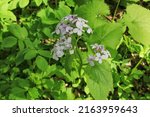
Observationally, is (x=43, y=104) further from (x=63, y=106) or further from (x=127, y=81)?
(x=127, y=81)

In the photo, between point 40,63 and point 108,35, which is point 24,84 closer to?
point 40,63

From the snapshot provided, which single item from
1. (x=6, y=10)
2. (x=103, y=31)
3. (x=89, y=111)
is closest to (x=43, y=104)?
(x=89, y=111)

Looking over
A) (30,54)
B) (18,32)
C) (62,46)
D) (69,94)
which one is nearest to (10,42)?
(18,32)

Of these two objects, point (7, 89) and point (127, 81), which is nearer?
point (7, 89)

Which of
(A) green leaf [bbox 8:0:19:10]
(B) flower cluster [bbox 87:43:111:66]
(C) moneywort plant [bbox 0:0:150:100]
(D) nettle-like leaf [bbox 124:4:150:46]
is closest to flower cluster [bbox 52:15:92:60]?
(C) moneywort plant [bbox 0:0:150:100]

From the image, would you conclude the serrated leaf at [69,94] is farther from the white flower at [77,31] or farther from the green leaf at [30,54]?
the white flower at [77,31]

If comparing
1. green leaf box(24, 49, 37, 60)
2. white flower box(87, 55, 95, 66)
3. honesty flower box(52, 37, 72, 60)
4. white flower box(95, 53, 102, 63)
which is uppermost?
honesty flower box(52, 37, 72, 60)

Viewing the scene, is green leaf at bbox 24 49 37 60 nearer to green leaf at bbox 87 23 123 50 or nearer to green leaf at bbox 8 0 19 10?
green leaf at bbox 87 23 123 50
